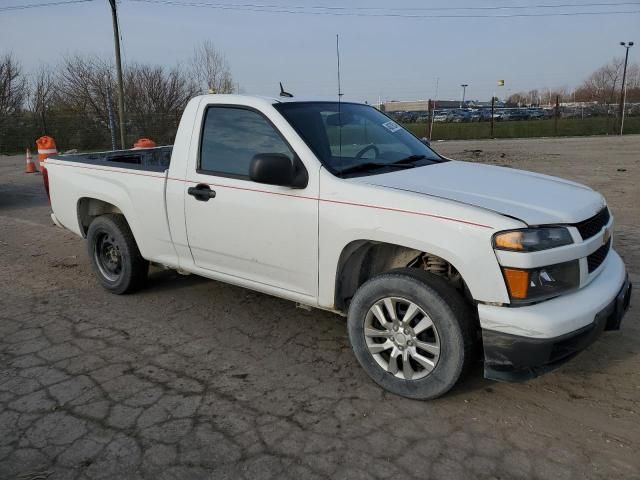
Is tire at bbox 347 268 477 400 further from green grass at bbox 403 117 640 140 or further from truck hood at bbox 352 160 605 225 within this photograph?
green grass at bbox 403 117 640 140

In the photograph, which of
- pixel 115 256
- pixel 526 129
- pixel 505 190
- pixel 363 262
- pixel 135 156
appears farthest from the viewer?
pixel 526 129

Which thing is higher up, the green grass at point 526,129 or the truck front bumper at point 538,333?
the green grass at point 526,129

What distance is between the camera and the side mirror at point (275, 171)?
11.3ft

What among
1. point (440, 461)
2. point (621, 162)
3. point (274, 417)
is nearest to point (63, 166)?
point (274, 417)

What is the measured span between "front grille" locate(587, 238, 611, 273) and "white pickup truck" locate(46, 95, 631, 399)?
1 centimetres

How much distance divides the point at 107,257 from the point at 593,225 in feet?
14.1

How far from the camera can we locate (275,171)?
136 inches

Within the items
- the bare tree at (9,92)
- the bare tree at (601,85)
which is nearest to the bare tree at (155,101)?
the bare tree at (9,92)

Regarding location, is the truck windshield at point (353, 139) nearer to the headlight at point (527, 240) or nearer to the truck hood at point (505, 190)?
the truck hood at point (505, 190)

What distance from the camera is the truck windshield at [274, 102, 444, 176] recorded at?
377 centimetres

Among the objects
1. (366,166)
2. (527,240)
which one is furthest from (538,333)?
(366,166)

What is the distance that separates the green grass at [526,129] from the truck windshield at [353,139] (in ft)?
92.9

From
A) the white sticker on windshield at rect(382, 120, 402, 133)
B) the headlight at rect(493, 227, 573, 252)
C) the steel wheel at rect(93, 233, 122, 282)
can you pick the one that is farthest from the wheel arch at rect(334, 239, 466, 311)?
the steel wheel at rect(93, 233, 122, 282)

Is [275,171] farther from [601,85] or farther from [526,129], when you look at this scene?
[601,85]
